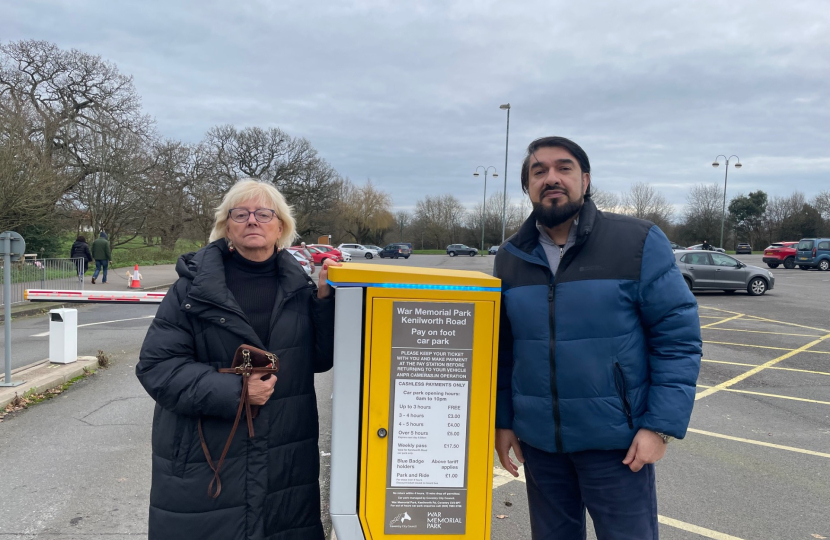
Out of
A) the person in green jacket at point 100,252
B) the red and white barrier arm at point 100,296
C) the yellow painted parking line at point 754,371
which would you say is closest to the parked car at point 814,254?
the yellow painted parking line at point 754,371

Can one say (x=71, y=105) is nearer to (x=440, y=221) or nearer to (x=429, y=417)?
(x=429, y=417)

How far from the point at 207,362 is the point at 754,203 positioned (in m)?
74.9

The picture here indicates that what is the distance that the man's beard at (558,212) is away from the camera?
2107 mm

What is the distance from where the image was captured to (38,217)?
16578 millimetres

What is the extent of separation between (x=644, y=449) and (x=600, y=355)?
1.15ft

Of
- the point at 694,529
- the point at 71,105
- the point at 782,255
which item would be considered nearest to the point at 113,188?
the point at 71,105

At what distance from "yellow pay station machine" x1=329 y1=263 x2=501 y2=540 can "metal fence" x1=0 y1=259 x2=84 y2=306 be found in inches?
496

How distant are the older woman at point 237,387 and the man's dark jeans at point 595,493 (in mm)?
904

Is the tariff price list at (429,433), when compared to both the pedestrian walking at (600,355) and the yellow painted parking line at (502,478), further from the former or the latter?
the yellow painted parking line at (502,478)

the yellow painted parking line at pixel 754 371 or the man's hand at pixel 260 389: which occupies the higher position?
the man's hand at pixel 260 389

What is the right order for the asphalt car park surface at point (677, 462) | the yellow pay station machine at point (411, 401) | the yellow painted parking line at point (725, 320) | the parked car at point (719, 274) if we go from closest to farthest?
1. the yellow pay station machine at point (411, 401)
2. the asphalt car park surface at point (677, 462)
3. the yellow painted parking line at point (725, 320)
4. the parked car at point (719, 274)

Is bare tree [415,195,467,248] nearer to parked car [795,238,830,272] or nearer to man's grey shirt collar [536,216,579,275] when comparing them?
parked car [795,238,830,272]

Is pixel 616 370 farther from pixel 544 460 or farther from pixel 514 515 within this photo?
pixel 514 515

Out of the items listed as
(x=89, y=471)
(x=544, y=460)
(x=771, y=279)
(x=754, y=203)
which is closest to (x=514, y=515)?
(x=544, y=460)
